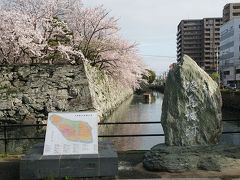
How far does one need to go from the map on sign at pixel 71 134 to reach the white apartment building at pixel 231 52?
52059 mm

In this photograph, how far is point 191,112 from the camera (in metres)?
5.28

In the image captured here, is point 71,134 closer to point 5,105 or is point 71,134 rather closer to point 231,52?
point 5,105

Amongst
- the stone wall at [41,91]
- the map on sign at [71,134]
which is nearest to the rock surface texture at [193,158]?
the map on sign at [71,134]

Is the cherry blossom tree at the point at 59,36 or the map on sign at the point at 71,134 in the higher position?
the cherry blossom tree at the point at 59,36

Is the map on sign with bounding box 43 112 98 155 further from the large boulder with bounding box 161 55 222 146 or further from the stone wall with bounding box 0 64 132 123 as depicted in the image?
the stone wall with bounding box 0 64 132 123

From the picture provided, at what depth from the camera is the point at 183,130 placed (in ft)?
17.2

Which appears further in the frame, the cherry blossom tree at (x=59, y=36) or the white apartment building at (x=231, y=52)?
the white apartment building at (x=231, y=52)

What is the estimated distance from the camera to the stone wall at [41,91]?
15680mm

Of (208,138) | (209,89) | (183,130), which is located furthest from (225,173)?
(209,89)

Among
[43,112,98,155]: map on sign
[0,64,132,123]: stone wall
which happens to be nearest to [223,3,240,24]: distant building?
[0,64,132,123]: stone wall

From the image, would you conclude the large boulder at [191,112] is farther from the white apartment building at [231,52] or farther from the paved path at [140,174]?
the white apartment building at [231,52]

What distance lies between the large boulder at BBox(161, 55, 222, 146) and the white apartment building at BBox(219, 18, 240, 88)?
50.8 m

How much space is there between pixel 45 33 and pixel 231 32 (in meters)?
47.6

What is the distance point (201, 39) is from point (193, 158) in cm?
9779
